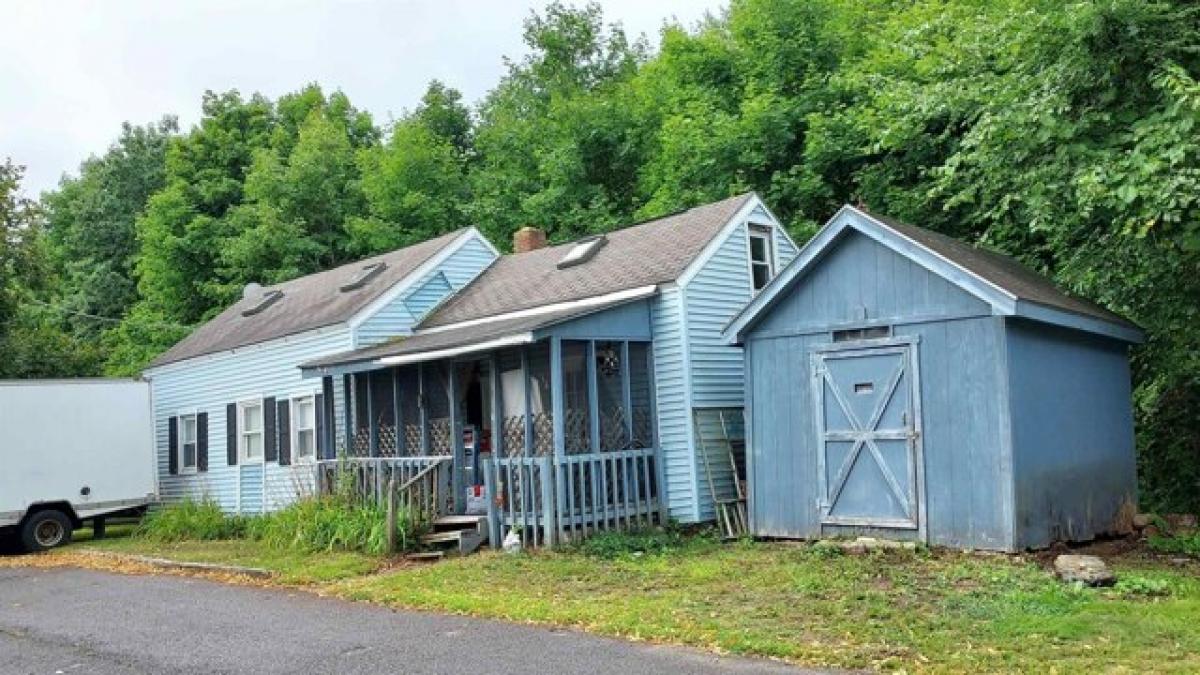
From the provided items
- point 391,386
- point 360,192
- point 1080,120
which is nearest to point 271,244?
point 360,192

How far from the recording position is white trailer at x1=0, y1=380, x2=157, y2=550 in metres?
17.4

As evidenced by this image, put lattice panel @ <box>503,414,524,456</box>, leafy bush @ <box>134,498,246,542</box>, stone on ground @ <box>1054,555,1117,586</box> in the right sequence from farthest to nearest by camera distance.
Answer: leafy bush @ <box>134,498,246,542</box>
lattice panel @ <box>503,414,524,456</box>
stone on ground @ <box>1054,555,1117,586</box>

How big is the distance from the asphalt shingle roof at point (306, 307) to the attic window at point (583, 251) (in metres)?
3.01

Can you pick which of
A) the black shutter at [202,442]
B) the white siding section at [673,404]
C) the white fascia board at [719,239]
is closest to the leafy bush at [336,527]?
the white siding section at [673,404]

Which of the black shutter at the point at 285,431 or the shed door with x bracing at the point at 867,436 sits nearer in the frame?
the shed door with x bracing at the point at 867,436

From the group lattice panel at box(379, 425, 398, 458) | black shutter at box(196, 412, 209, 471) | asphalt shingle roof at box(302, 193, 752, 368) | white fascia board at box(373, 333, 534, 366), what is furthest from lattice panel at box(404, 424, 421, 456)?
black shutter at box(196, 412, 209, 471)

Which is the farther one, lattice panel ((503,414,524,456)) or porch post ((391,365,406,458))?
porch post ((391,365,406,458))

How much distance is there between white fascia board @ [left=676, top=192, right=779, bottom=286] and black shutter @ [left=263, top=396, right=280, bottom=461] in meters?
9.40

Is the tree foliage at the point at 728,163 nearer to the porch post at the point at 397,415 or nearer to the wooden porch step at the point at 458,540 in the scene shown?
the wooden porch step at the point at 458,540

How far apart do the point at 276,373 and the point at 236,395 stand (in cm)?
173

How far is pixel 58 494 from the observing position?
17859 mm

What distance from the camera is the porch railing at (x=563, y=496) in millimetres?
12539

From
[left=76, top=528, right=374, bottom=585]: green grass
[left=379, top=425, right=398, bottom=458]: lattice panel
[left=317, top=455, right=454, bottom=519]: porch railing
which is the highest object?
[left=379, top=425, right=398, bottom=458]: lattice panel

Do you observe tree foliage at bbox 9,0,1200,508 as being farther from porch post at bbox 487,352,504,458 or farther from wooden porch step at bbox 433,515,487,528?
wooden porch step at bbox 433,515,487,528
